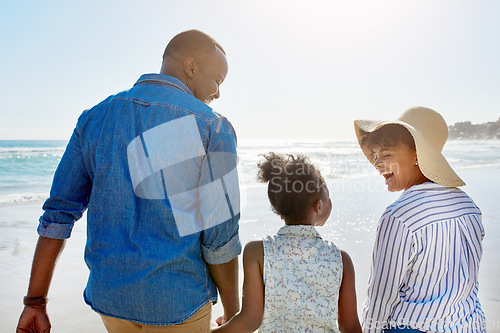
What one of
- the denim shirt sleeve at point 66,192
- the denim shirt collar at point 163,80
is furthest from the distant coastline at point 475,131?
the denim shirt sleeve at point 66,192

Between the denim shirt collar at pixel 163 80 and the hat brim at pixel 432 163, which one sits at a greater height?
the denim shirt collar at pixel 163 80

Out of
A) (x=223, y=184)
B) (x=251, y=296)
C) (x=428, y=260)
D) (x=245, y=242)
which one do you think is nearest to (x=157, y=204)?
(x=223, y=184)

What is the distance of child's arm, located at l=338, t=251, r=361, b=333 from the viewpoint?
170 centimetres

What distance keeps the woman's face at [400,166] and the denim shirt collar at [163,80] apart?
0.96 m

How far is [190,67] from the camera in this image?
171cm

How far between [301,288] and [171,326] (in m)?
0.54

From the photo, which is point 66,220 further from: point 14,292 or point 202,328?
point 14,292

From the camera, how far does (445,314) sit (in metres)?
1.56

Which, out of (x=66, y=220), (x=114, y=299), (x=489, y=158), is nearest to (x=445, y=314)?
(x=114, y=299)

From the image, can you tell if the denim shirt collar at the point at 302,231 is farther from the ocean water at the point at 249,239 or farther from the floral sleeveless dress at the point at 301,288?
the ocean water at the point at 249,239

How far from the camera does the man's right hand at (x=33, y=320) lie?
1.58m

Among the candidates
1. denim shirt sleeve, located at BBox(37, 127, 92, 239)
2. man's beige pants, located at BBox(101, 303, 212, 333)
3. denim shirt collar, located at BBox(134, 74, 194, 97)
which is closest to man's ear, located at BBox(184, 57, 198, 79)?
denim shirt collar, located at BBox(134, 74, 194, 97)

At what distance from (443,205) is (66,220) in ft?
4.83

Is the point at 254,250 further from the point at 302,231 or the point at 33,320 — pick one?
the point at 33,320
